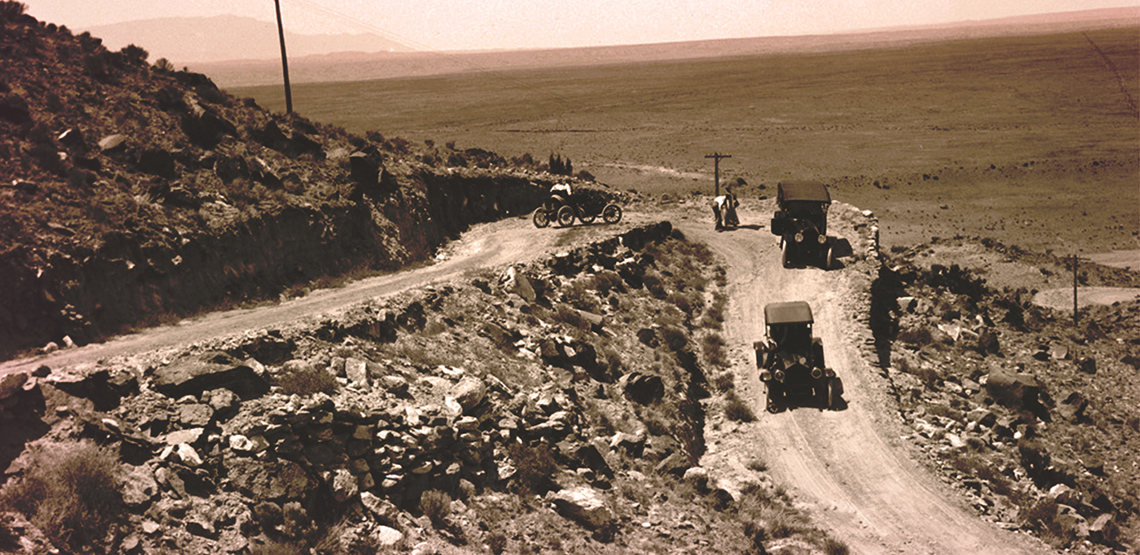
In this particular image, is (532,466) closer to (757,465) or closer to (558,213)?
(757,465)

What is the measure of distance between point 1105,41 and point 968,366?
157567 millimetres

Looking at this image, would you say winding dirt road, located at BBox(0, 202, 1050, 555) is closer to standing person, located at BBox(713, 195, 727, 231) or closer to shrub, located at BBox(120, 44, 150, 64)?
standing person, located at BBox(713, 195, 727, 231)

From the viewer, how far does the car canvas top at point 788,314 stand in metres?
23.0

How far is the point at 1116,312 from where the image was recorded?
35.3m

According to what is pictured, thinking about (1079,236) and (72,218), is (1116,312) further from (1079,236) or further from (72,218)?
(72,218)

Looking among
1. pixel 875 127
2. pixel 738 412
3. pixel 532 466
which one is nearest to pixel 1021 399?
pixel 738 412

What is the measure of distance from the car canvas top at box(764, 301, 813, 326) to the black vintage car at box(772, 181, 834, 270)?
8401mm

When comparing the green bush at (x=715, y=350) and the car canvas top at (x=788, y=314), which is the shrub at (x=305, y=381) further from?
the green bush at (x=715, y=350)

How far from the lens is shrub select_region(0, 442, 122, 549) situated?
10859mm

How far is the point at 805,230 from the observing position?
31578 mm

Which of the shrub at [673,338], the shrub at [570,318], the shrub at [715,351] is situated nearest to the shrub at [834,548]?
the shrub at [715,351]

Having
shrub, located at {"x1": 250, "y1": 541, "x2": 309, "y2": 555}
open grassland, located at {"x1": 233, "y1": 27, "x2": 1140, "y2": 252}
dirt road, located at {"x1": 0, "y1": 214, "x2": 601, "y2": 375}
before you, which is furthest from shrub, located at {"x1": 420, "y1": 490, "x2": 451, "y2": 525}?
open grassland, located at {"x1": 233, "y1": 27, "x2": 1140, "y2": 252}

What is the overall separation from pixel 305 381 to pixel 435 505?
381cm

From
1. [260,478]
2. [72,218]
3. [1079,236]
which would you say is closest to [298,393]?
[260,478]
